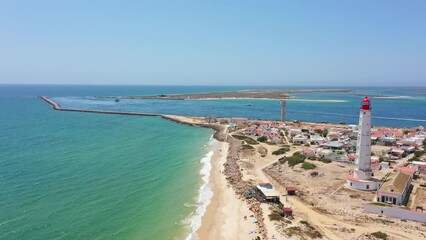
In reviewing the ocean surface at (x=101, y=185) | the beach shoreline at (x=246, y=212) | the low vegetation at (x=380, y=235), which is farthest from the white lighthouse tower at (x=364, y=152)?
the ocean surface at (x=101, y=185)

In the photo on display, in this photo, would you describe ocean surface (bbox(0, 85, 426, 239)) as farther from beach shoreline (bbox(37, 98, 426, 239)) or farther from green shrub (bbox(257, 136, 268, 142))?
green shrub (bbox(257, 136, 268, 142))

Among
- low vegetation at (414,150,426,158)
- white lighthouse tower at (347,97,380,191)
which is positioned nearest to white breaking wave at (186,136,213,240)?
white lighthouse tower at (347,97,380,191)

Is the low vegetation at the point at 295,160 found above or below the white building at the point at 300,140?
above

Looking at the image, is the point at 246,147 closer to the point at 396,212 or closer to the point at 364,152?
the point at 364,152

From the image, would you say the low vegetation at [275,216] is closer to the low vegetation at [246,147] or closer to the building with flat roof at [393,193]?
the building with flat roof at [393,193]

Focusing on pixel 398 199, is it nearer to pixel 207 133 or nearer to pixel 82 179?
pixel 82 179

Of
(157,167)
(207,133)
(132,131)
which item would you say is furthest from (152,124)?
(157,167)

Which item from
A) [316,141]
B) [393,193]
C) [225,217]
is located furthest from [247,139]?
[225,217]
